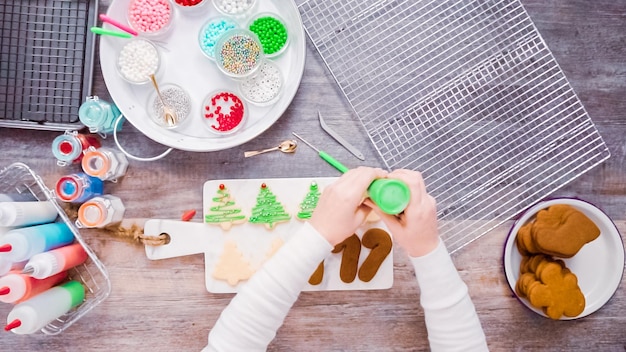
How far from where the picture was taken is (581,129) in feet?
3.76

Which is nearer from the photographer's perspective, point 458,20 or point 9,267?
point 9,267

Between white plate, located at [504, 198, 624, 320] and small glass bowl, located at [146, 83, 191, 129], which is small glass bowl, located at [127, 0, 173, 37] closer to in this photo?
small glass bowl, located at [146, 83, 191, 129]

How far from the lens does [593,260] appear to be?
45.9 inches

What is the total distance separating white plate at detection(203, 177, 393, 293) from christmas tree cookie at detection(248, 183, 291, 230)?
0.01 meters

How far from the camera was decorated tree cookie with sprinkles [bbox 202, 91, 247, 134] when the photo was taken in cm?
111

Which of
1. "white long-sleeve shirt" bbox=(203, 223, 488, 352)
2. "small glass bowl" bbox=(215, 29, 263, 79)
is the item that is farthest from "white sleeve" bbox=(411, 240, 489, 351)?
"small glass bowl" bbox=(215, 29, 263, 79)

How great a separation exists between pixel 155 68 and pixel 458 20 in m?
0.59

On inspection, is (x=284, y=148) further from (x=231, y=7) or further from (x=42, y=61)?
(x=42, y=61)

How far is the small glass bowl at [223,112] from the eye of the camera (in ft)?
3.63

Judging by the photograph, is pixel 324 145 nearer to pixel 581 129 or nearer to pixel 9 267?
pixel 581 129

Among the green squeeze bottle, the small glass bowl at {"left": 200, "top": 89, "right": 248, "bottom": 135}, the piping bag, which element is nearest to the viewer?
the piping bag

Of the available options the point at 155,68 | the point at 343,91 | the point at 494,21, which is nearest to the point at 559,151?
the point at 494,21

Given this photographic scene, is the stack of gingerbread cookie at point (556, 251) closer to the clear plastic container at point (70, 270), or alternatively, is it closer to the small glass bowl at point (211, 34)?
the small glass bowl at point (211, 34)

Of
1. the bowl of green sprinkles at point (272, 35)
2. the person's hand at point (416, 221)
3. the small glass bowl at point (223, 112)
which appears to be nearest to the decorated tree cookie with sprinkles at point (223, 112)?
the small glass bowl at point (223, 112)
